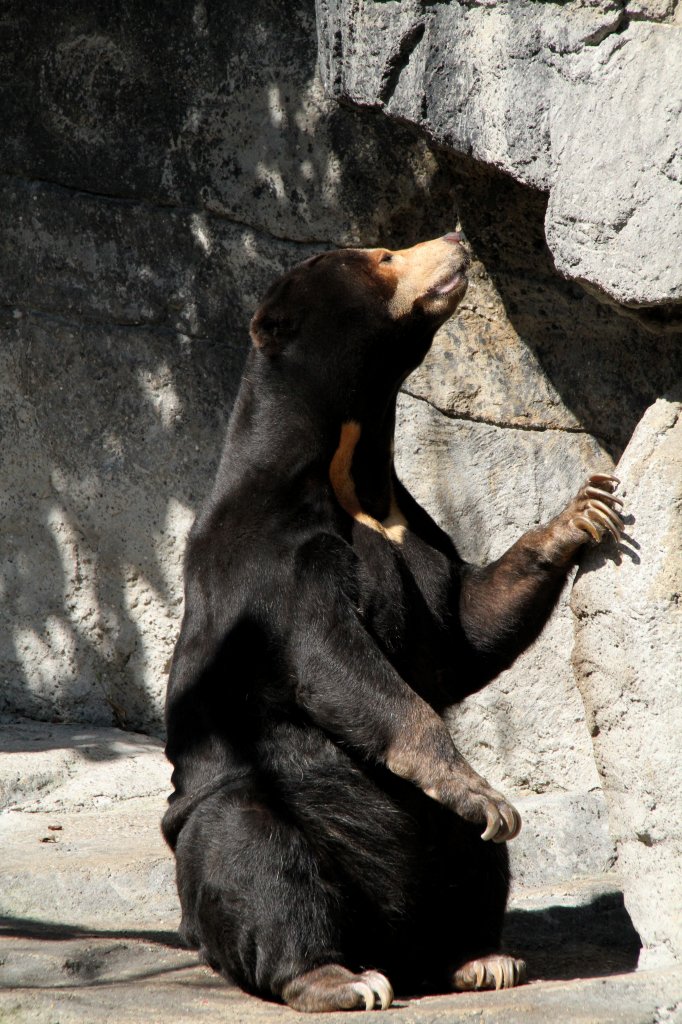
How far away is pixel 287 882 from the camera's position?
3785 millimetres

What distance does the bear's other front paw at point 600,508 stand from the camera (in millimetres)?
3861

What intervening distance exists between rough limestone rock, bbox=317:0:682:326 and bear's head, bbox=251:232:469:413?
0.43 metres

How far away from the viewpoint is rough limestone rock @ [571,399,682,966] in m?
3.71

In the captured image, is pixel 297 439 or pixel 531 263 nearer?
pixel 297 439

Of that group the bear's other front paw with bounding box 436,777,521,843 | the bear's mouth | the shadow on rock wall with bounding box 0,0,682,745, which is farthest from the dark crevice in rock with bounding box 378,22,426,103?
the bear's other front paw with bounding box 436,777,521,843

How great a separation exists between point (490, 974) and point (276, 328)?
2.15 m

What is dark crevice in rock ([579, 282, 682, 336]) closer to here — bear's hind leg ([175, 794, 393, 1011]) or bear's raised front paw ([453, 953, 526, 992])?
bear's hind leg ([175, 794, 393, 1011])

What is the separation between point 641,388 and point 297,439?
5.89ft

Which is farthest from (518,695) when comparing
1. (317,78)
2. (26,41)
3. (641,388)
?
(26,41)

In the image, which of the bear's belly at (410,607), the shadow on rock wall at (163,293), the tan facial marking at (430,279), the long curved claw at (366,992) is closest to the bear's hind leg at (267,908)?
the long curved claw at (366,992)

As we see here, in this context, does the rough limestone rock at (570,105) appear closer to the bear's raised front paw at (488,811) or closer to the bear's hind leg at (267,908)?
the bear's raised front paw at (488,811)

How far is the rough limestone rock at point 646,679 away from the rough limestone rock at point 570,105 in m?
0.51

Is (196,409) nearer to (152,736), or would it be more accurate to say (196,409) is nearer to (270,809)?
(152,736)

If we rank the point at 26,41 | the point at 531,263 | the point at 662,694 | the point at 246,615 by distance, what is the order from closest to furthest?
the point at 662,694, the point at 246,615, the point at 531,263, the point at 26,41
